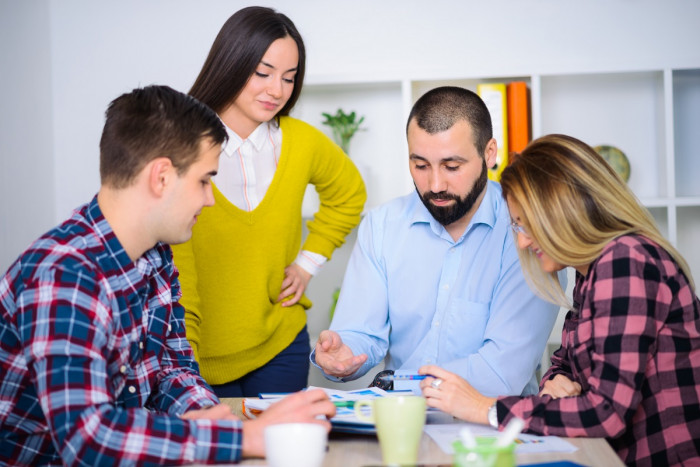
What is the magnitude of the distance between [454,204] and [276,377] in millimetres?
770

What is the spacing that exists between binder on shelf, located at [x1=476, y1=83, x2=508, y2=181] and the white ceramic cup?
211cm

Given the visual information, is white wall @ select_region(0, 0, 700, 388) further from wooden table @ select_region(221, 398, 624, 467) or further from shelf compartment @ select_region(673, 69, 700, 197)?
wooden table @ select_region(221, 398, 624, 467)

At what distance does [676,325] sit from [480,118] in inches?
33.1

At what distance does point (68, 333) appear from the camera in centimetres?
112

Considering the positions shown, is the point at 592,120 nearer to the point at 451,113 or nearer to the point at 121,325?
the point at 451,113

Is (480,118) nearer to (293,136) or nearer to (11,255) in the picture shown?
(293,136)

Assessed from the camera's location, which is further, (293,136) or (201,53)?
(201,53)

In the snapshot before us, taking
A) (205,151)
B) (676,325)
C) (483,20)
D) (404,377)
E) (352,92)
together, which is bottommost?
(404,377)

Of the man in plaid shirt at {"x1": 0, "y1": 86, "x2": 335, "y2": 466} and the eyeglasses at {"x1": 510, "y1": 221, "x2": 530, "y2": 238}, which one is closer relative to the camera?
the man in plaid shirt at {"x1": 0, "y1": 86, "x2": 335, "y2": 466}

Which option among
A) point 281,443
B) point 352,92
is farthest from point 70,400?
point 352,92

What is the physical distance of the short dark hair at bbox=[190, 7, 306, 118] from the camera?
208cm

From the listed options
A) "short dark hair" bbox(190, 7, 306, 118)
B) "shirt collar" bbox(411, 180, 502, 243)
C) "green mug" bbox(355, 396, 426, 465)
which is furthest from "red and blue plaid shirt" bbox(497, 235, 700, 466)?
"short dark hair" bbox(190, 7, 306, 118)

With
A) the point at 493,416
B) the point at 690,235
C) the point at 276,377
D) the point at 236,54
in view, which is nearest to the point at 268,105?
the point at 236,54

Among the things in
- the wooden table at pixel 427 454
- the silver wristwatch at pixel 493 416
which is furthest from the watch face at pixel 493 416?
the wooden table at pixel 427 454
